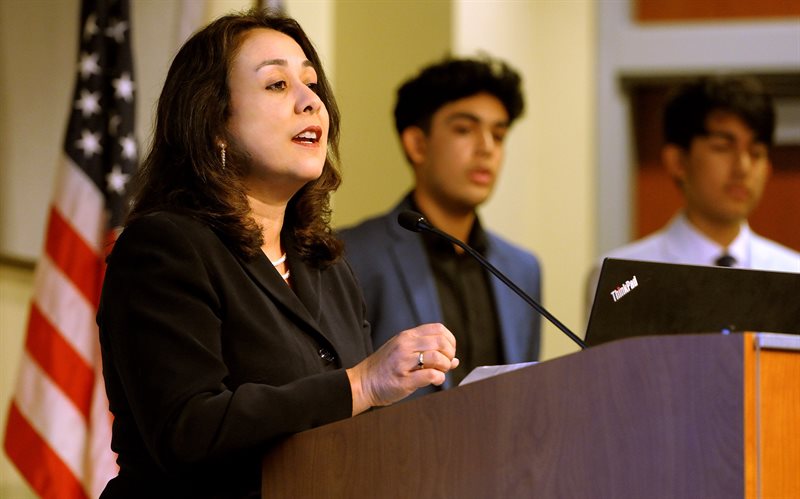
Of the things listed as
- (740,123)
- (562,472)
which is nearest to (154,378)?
(562,472)

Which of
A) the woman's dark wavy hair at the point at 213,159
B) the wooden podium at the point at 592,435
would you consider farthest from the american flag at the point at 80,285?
the wooden podium at the point at 592,435

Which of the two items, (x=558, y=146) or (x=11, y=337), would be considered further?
(x=558, y=146)

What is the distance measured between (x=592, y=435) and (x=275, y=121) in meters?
0.82

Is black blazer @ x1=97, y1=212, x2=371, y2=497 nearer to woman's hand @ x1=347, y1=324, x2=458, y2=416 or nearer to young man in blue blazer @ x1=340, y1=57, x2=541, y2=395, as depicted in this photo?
woman's hand @ x1=347, y1=324, x2=458, y2=416

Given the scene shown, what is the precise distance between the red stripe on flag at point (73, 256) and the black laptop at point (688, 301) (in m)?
1.93

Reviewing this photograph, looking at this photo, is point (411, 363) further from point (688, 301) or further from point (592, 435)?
point (688, 301)

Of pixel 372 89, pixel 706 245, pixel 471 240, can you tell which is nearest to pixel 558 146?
pixel 372 89

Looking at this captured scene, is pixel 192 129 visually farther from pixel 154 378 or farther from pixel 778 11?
pixel 778 11

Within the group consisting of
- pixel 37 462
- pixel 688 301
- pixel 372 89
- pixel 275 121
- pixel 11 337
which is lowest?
pixel 37 462

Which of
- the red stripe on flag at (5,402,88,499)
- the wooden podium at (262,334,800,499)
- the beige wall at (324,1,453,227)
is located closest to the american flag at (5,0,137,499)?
the red stripe on flag at (5,402,88,499)

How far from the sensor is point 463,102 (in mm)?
4391

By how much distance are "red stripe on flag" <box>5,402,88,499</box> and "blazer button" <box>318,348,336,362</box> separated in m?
1.64

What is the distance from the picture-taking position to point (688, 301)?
2.10 m

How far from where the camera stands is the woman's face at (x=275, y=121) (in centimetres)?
218
